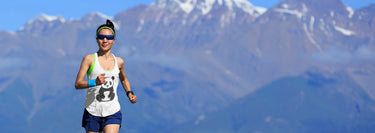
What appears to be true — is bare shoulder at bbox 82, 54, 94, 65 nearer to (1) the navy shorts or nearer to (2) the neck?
(2) the neck

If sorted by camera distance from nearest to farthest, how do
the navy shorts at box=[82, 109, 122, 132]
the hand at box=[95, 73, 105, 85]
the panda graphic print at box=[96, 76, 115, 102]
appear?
1. the hand at box=[95, 73, 105, 85]
2. the panda graphic print at box=[96, 76, 115, 102]
3. the navy shorts at box=[82, 109, 122, 132]

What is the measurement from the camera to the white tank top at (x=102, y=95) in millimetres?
9672

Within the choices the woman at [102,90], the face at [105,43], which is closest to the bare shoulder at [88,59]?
the woman at [102,90]

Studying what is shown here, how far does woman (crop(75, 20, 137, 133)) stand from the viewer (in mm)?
9625

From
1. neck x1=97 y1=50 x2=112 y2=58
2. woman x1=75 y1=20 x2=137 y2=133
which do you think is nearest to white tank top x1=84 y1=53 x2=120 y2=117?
woman x1=75 y1=20 x2=137 y2=133

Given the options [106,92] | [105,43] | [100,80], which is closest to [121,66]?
[105,43]

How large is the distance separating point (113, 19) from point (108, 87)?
3.90ft

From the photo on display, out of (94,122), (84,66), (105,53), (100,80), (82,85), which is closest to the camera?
(100,80)

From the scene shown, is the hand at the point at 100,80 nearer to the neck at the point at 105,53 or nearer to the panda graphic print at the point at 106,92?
the panda graphic print at the point at 106,92

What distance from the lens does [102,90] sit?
9648 millimetres

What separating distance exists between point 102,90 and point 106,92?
6cm

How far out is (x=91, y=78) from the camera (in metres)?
9.73

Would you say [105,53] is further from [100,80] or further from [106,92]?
[100,80]

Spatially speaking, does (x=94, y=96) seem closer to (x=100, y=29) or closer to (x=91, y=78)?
(x=91, y=78)
